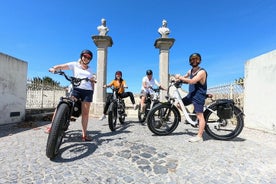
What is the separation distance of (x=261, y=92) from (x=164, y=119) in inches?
122

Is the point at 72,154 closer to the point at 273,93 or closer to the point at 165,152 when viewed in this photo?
the point at 165,152

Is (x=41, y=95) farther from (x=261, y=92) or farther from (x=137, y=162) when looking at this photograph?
(x=261, y=92)

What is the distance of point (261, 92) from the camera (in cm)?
490

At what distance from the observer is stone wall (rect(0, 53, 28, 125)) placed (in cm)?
493

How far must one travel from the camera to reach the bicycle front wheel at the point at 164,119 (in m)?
3.76

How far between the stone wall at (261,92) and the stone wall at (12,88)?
23.6 ft

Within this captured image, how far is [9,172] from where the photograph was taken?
6.50 ft

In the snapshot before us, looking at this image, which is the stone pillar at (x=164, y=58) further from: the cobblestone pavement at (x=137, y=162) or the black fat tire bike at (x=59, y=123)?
the black fat tire bike at (x=59, y=123)

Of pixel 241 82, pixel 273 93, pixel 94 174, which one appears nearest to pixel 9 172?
pixel 94 174

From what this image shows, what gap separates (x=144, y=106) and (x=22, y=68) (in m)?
4.15

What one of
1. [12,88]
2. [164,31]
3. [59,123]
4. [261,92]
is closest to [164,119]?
[59,123]

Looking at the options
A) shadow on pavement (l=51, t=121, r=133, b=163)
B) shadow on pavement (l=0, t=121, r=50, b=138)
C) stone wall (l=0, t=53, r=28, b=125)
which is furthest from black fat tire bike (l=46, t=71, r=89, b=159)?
stone wall (l=0, t=53, r=28, b=125)

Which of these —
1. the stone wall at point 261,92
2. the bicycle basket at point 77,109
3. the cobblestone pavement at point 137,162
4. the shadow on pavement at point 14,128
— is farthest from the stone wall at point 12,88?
the stone wall at point 261,92

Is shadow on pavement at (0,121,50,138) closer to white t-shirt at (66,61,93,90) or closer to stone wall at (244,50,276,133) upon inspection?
white t-shirt at (66,61,93,90)
